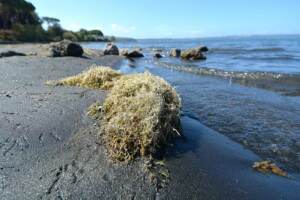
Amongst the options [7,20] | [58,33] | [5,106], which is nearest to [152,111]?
[5,106]

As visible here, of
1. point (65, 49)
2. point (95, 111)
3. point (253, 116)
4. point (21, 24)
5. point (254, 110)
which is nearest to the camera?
point (95, 111)

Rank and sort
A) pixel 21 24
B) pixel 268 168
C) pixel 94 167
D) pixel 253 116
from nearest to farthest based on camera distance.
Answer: pixel 94 167 < pixel 268 168 < pixel 253 116 < pixel 21 24

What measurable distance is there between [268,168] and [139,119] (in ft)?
6.75

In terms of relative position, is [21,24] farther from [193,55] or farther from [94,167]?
[94,167]

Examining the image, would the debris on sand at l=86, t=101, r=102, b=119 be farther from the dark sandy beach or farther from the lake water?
the lake water

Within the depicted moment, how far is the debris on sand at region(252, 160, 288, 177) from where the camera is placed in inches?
204

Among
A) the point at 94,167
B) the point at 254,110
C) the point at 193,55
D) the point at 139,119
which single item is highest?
the point at 139,119

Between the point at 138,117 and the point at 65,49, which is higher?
the point at 138,117

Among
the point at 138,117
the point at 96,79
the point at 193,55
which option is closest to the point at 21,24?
the point at 193,55

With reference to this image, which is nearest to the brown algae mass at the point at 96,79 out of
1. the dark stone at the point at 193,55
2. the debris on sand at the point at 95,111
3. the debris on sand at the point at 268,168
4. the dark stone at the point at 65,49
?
the debris on sand at the point at 95,111

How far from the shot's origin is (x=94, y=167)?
15.2 ft

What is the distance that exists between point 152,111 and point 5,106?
3284 millimetres

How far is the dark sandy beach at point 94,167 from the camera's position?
4176 millimetres

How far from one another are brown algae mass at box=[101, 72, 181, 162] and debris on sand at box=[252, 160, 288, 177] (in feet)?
4.55
